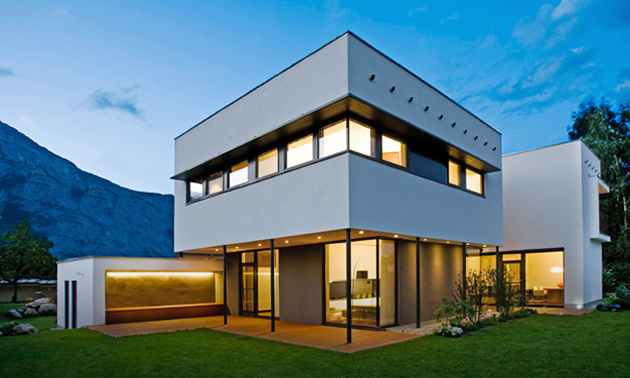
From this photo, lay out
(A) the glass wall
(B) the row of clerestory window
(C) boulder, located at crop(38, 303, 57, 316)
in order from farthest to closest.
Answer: (C) boulder, located at crop(38, 303, 57, 316) < (A) the glass wall < (B) the row of clerestory window

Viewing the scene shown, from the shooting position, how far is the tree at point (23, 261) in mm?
30606

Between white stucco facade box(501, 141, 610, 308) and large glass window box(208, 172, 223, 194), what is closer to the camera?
large glass window box(208, 172, 223, 194)

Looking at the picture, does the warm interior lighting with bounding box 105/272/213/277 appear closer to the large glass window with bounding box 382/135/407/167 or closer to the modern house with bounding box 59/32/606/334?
the modern house with bounding box 59/32/606/334

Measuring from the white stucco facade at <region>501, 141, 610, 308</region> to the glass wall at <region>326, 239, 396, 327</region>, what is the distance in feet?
30.4

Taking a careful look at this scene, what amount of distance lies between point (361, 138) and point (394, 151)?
1.55 metres

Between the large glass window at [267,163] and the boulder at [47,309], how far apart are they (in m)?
18.8

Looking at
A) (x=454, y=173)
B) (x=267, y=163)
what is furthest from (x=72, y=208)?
(x=454, y=173)

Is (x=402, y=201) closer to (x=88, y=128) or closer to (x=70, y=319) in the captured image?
(x=70, y=319)

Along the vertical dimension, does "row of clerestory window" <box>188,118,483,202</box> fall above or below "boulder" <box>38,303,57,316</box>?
above

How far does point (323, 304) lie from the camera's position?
1224cm

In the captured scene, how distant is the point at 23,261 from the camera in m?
30.9

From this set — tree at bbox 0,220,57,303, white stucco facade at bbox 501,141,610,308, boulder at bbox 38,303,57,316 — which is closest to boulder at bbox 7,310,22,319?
boulder at bbox 38,303,57,316

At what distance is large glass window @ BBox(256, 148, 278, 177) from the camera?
12.1 m

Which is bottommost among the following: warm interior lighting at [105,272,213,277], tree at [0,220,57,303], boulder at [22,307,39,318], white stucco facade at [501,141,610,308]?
boulder at [22,307,39,318]
